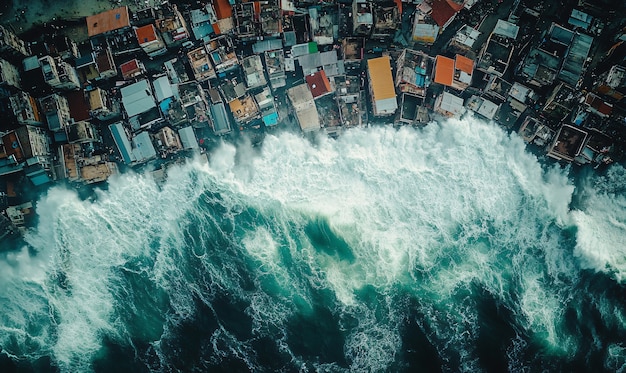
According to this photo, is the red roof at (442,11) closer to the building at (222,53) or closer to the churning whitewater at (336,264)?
the churning whitewater at (336,264)

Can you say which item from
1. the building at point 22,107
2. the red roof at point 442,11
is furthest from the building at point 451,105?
the building at point 22,107

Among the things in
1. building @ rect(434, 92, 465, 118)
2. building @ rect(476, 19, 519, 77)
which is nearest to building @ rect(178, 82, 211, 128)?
building @ rect(434, 92, 465, 118)

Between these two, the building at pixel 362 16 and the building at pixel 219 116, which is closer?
the building at pixel 362 16

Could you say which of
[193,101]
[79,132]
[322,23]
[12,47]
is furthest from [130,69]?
[322,23]

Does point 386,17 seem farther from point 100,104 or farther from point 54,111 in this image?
point 54,111

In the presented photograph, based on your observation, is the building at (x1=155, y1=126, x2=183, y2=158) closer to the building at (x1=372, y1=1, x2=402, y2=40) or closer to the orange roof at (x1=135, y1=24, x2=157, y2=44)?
the orange roof at (x1=135, y1=24, x2=157, y2=44)

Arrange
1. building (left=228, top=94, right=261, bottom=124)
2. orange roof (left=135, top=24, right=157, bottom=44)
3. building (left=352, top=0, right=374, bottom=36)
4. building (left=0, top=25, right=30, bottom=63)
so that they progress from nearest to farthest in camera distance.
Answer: building (left=0, top=25, right=30, bottom=63), orange roof (left=135, top=24, right=157, bottom=44), building (left=352, top=0, right=374, bottom=36), building (left=228, top=94, right=261, bottom=124)
